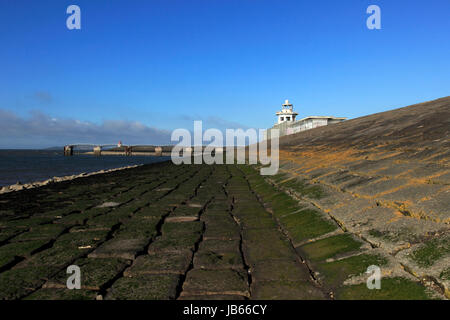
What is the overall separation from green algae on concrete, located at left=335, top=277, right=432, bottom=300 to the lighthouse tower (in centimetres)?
6287

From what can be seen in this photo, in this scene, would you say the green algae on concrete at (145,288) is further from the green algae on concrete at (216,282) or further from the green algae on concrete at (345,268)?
the green algae on concrete at (345,268)

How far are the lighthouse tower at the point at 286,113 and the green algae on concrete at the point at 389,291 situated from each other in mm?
62873

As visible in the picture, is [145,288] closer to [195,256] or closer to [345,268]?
[195,256]


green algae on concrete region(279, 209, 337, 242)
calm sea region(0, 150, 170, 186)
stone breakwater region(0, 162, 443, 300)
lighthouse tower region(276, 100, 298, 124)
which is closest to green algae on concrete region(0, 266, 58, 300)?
stone breakwater region(0, 162, 443, 300)

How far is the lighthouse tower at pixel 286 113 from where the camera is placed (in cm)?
6462

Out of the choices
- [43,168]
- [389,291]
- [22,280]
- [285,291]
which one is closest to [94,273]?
[22,280]

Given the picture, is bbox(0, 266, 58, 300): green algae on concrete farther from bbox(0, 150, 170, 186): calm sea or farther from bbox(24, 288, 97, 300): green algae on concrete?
bbox(0, 150, 170, 186): calm sea

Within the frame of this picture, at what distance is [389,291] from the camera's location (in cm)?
213

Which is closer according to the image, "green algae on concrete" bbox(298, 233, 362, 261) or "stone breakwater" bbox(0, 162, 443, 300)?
"stone breakwater" bbox(0, 162, 443, 300)

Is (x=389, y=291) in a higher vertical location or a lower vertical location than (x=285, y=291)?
higher

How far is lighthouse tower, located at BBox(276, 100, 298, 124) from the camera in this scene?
64625mm

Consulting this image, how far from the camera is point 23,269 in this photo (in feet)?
9.84

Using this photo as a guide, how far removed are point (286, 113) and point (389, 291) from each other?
2555 inches
